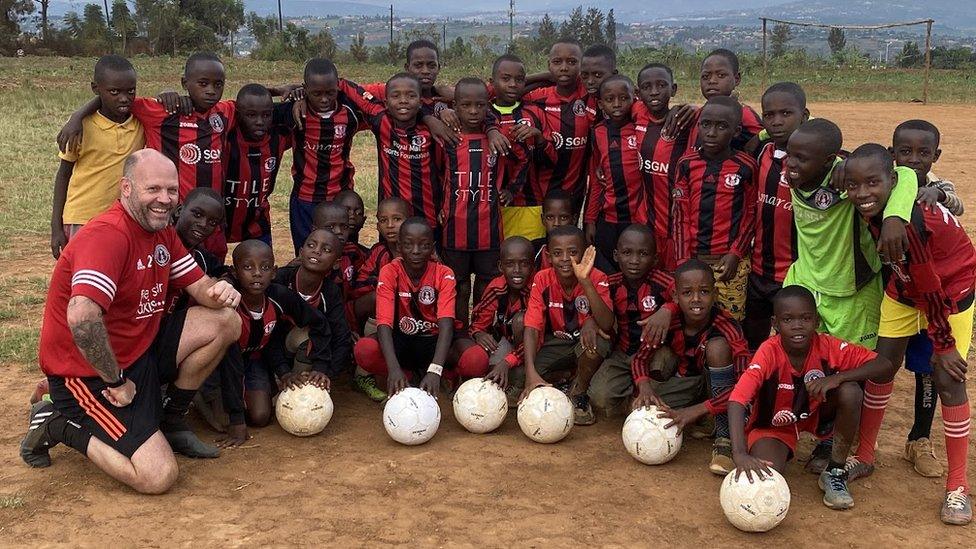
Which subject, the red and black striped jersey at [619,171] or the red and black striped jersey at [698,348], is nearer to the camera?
the red and black striped jersey at [698,348]

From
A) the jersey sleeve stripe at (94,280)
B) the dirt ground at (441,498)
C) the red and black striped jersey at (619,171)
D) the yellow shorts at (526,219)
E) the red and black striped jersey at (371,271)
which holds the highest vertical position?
the red and black striped jersey at (619,171)

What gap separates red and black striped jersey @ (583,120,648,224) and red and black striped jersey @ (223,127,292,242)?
2254 mm

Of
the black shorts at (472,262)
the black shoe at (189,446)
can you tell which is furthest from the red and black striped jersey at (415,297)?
the black shoe at (189,446)

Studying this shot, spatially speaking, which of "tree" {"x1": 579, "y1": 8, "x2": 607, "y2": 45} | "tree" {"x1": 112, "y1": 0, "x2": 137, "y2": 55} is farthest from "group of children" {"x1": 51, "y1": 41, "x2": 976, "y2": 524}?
"tree" {"x1": 579, "y1": 8, "x2": 607, "y2": 45}

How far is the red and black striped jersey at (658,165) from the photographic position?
239 inches

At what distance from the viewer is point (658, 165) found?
20.1 ft

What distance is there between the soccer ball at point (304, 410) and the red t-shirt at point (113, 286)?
84 cm

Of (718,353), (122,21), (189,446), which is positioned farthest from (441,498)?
(122,21)

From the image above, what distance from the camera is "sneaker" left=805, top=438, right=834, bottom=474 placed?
195 inches

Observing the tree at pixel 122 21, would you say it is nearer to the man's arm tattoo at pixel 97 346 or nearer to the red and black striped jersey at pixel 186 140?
the red and black striped jersey at pixel 186 140

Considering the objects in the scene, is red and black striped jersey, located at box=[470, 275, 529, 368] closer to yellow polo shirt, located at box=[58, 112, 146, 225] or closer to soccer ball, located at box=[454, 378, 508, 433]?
soccer ball, located at box=[454, 378, 508, 433]

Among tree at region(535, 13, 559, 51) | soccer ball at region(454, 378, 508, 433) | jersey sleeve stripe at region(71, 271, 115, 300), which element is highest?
tree at region(535, 13, 559, 51)

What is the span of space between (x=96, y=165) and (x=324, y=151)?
1557mm

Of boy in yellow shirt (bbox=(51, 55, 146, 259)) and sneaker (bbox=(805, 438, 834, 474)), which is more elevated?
boy in yellow shirt (bbox=(51, 55, 146, 259))
